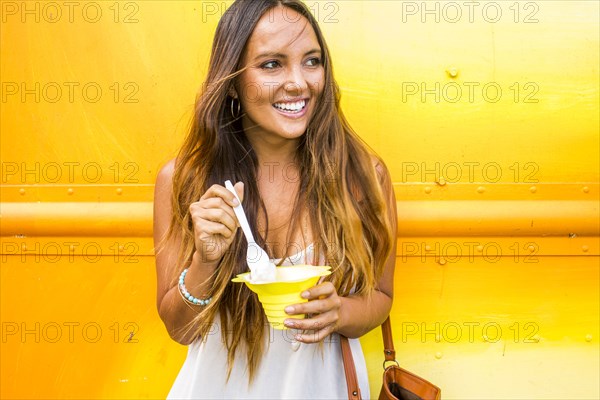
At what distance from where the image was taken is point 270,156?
6.06 ft

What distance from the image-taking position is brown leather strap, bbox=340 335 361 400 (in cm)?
156

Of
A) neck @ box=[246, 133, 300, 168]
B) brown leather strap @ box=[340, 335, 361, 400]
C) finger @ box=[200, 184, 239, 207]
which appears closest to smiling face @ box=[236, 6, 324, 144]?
neck @ box=[246, 133, 300, 168]

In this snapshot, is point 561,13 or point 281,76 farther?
point 561,13

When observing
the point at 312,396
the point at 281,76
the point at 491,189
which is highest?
the point at 281,76

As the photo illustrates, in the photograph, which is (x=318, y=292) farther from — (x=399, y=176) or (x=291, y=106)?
(x=399, y=176)

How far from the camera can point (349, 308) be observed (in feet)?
5.40

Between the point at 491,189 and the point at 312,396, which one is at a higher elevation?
the point at 491,189

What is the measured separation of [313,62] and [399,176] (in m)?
0.43

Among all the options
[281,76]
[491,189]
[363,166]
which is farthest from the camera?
[491,189]

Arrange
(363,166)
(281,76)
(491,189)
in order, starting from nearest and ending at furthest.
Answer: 1. (281,76)
2. (363,166)
3. (491,189)

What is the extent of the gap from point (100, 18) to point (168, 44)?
8.4 inches

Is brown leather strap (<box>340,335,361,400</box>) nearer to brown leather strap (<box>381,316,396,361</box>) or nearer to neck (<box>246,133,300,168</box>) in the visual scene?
brown leather strap (<box>381,316,396,361</box>)

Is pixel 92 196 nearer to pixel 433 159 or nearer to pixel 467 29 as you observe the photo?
pixel 433 159

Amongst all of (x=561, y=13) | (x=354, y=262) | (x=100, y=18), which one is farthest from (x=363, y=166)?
(x=100, y=18)
